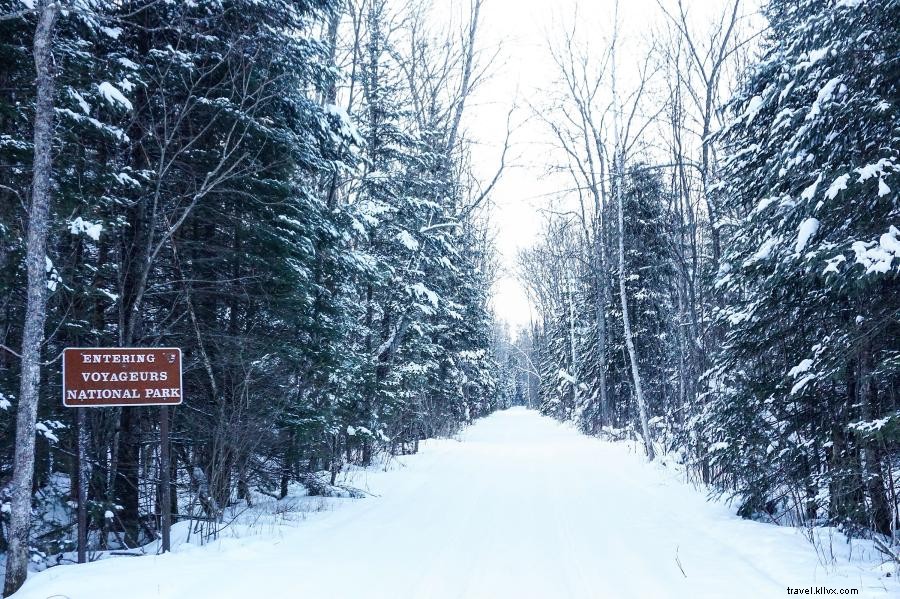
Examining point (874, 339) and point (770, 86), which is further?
point (770, 86)

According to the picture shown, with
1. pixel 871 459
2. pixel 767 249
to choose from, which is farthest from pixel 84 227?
pixel 871 459

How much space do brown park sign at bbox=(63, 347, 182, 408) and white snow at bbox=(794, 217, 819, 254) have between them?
7.00m

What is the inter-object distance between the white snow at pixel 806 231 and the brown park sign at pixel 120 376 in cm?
700

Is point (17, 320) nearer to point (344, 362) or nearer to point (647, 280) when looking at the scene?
point (344, 362)

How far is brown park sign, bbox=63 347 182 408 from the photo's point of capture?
5.67m

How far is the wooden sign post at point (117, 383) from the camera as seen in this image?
567 centimetres

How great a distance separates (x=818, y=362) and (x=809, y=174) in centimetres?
218

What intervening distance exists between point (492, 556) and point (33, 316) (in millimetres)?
5425

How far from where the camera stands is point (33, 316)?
5.29 m

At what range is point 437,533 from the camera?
7031mm

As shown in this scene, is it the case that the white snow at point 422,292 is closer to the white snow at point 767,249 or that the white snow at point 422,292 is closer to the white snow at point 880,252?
the white snow at point 767,249

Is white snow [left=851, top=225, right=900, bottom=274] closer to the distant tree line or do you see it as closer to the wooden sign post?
the distant tree line

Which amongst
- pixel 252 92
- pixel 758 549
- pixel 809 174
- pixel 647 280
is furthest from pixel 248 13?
pixel 647 280

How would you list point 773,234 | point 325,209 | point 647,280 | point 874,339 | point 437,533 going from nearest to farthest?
point 874,339
point 773,234
point 437,533
point 325,209
point 647,280
